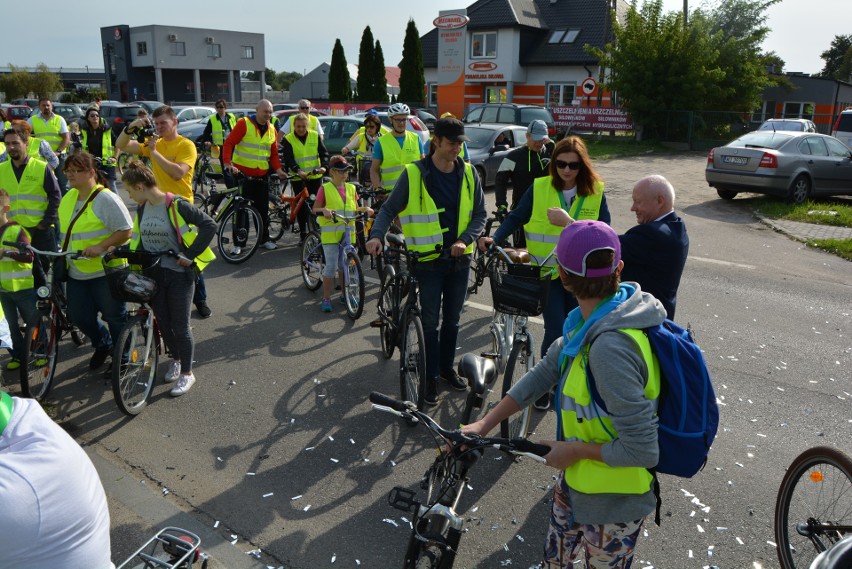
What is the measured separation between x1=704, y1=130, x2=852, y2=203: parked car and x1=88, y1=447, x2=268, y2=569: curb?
14013 millimetres

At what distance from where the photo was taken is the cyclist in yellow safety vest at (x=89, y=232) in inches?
212

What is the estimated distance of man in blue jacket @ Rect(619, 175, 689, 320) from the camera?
12.8ft

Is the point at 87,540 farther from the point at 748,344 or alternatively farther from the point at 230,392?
the point at 748,344

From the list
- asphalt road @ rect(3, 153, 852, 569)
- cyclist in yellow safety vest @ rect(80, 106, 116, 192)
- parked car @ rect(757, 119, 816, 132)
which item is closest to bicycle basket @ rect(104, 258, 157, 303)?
asphalt road @ rect(3, 153, 852, 569)

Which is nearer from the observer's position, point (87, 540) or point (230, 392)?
point (87, 540)

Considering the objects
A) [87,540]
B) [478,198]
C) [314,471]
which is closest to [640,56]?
[478,198]

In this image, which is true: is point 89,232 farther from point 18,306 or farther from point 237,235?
point 237,235

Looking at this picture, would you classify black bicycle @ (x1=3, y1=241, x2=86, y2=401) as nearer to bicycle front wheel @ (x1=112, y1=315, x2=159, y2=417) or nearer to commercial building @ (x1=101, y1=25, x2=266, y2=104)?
bicycle front wheel @ (x1=112, y1=315, x2=159, y2=417)

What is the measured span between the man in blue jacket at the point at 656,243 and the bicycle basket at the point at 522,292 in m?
0.65

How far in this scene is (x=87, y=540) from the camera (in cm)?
202

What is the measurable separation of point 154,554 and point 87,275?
3.35 m

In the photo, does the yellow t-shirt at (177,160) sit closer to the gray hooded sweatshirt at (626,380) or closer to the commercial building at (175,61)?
the gray hooded sweatshirt at (626,380)

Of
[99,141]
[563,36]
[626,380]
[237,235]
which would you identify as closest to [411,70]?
[563,36]

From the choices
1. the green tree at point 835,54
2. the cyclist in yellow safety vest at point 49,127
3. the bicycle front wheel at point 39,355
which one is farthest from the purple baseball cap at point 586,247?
the green tree at point 835,54
